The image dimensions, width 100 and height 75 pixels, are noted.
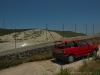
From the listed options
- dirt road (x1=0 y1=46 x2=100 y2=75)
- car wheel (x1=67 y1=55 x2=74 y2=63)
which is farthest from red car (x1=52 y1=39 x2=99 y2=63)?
dirt road (x1=0 y1=46 x2=100 y2=75)

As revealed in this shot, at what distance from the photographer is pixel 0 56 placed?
495 inches

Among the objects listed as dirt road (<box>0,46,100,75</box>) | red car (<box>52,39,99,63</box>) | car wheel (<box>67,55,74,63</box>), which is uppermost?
red car (<box>52,39,99,63</box>)

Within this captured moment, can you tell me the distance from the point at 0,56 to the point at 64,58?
5.37 metres

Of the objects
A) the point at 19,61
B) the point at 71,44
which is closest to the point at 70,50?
the point at 71,44

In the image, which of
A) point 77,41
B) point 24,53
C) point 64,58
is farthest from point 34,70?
point 77,41

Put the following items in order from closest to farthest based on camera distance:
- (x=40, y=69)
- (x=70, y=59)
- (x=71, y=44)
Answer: (x=40, y=69) → (x=70, y=59) → (x=71, y=44)

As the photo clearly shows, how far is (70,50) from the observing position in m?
11.5

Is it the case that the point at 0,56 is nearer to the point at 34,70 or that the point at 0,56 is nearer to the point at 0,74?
the point at 0,74

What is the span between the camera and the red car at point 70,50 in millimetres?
11273

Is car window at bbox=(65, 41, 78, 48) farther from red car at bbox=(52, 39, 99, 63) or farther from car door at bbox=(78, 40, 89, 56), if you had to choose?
car door at bbox=(78, 40, 89, 56)

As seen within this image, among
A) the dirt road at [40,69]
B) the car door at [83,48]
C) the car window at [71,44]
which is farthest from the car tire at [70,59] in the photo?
the car door at [83,48]

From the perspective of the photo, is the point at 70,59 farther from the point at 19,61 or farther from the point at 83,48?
the point at 19,61

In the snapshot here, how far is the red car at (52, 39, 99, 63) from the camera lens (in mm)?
11273

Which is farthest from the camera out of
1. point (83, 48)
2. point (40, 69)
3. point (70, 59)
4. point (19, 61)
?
point (19, 61)
